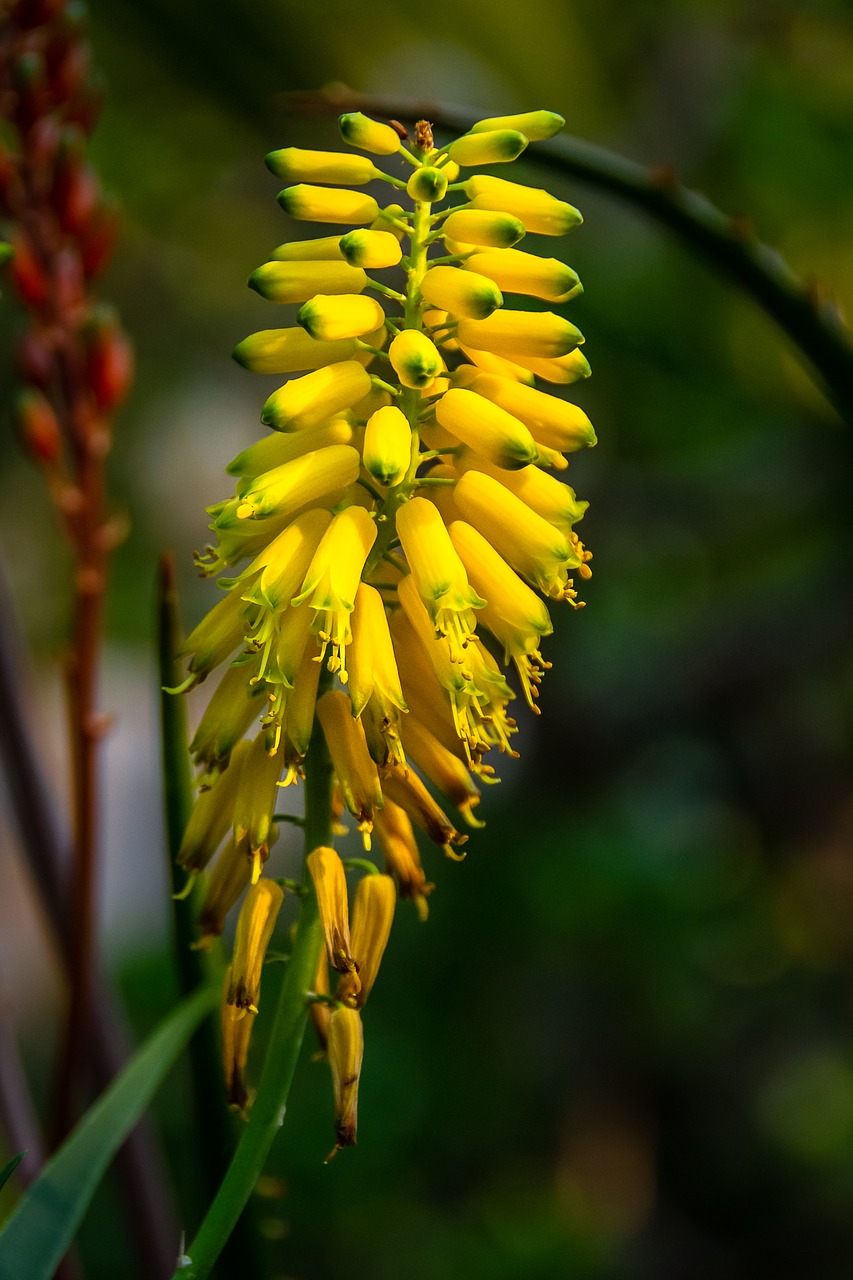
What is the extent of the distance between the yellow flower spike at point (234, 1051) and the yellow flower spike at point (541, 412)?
250 mm

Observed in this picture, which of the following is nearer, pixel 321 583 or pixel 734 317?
pixel 321 583

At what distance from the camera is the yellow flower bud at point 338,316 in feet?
1.45

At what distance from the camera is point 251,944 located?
478 millimetres

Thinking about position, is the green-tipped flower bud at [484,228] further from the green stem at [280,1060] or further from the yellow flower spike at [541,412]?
the green stem at [280,1060]

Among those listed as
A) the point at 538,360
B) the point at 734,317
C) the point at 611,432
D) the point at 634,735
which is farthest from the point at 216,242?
the point at 538,360

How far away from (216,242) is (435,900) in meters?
1.63

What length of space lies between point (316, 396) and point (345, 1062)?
10.3 inches

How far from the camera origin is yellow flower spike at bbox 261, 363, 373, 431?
447mm

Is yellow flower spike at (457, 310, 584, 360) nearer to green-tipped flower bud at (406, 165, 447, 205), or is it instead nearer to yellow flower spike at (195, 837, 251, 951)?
green-tipped flower bud at (406, 165, 447, 205)

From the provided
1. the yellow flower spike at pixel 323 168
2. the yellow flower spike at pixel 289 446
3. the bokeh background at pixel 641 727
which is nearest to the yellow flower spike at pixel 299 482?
the yellow flower spike at pixel 289 446

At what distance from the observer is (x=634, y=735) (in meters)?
2.77

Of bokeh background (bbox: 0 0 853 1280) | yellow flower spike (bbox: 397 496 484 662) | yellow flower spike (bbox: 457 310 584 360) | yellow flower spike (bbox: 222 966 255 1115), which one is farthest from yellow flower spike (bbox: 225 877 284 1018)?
bokeh background (bbox: 0 0 853 1280)

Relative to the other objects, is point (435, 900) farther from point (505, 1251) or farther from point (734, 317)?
point (734, 317)

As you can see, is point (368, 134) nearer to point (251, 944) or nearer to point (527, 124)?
point (527, 124)
